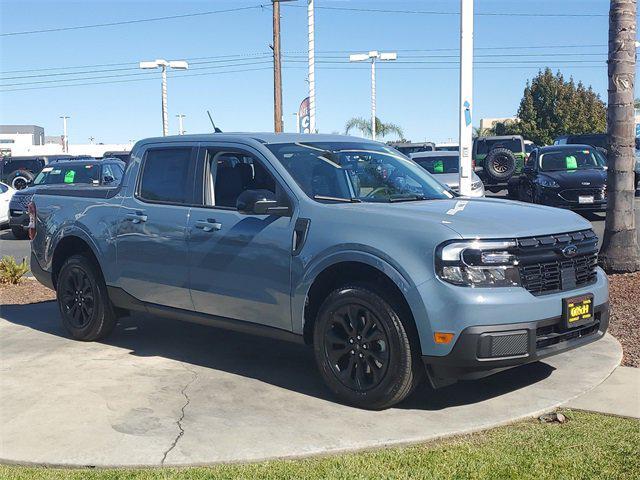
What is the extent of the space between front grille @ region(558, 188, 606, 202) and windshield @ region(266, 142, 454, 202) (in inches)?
453

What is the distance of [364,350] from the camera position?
5.29 meters

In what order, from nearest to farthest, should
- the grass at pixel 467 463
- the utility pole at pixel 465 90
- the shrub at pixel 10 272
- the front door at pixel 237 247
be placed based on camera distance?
1. the grass at pixel 467 463
2. the front door at pixel 237 247
3. the utility pole at pixel 465 90
4. the shrub at pixel 10 272

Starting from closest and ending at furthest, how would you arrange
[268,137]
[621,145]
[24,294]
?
1. [268,137]
2. [621,145]
3. [24,294]

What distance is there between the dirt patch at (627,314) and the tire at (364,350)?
7.44 ft

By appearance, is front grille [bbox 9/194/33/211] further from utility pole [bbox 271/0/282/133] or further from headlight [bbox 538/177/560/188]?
headlight [bbox 538/177/560/188]

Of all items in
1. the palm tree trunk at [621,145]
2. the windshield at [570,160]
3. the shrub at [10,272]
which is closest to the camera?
the palm tree trunk at [621,145]

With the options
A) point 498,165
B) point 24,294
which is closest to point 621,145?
point 24,294

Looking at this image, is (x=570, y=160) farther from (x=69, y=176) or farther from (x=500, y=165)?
(x=69, y=176)

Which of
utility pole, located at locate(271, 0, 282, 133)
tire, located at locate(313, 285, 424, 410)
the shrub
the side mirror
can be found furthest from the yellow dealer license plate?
utility pole, located at locate(271, 0, 282, 133)

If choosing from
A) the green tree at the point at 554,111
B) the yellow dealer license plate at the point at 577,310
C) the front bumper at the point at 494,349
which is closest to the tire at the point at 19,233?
the front bumper at the point at 494,349

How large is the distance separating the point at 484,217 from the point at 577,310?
87 cm

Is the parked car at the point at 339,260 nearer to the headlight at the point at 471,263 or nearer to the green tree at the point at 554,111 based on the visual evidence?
the headlight at the point at 471,263

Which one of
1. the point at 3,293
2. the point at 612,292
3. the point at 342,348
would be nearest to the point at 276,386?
the point at 342,348

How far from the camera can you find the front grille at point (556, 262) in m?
5.07
